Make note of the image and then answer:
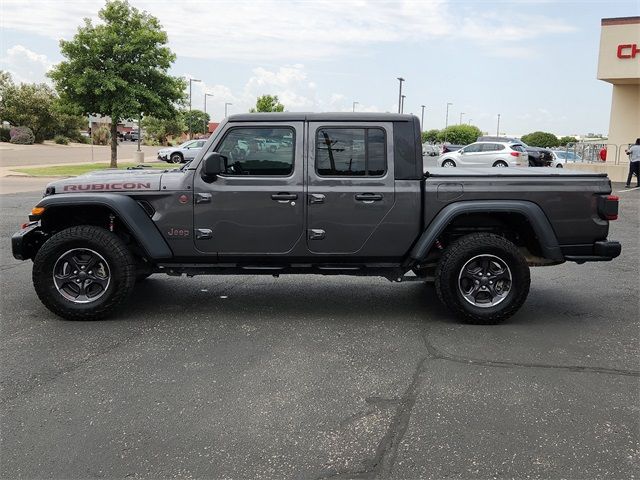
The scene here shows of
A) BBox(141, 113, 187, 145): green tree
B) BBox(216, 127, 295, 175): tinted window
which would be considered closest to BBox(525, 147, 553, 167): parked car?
BBox(216, 127, 295, 175): tinted window

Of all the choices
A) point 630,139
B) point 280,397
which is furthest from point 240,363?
point 630,139

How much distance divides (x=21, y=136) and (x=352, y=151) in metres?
55.6

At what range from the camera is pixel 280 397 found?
401 cm

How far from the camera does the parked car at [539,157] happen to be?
3597 cm

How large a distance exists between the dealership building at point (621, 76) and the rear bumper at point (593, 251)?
22135 mm

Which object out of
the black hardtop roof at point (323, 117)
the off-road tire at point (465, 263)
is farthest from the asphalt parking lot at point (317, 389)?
the black hardtop roof at point (323, 117)

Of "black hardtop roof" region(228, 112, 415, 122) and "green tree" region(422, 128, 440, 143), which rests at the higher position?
"green tree" region(422, 128, 440, 143)

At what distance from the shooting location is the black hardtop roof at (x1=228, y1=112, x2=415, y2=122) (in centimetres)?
562

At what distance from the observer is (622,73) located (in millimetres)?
26094

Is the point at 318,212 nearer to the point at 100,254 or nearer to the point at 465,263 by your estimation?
the point at 465,263

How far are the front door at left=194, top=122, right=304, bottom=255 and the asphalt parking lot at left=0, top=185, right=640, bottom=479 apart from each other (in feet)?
2.49

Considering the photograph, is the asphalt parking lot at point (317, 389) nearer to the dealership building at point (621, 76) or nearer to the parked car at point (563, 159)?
the dealership building at point (621, 76)

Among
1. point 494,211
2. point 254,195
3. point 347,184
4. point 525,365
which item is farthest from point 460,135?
point 525,365

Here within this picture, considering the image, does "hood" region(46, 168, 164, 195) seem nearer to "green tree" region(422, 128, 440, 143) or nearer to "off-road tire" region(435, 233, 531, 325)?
"off-road tire" region(435, 233, 531, 325)
